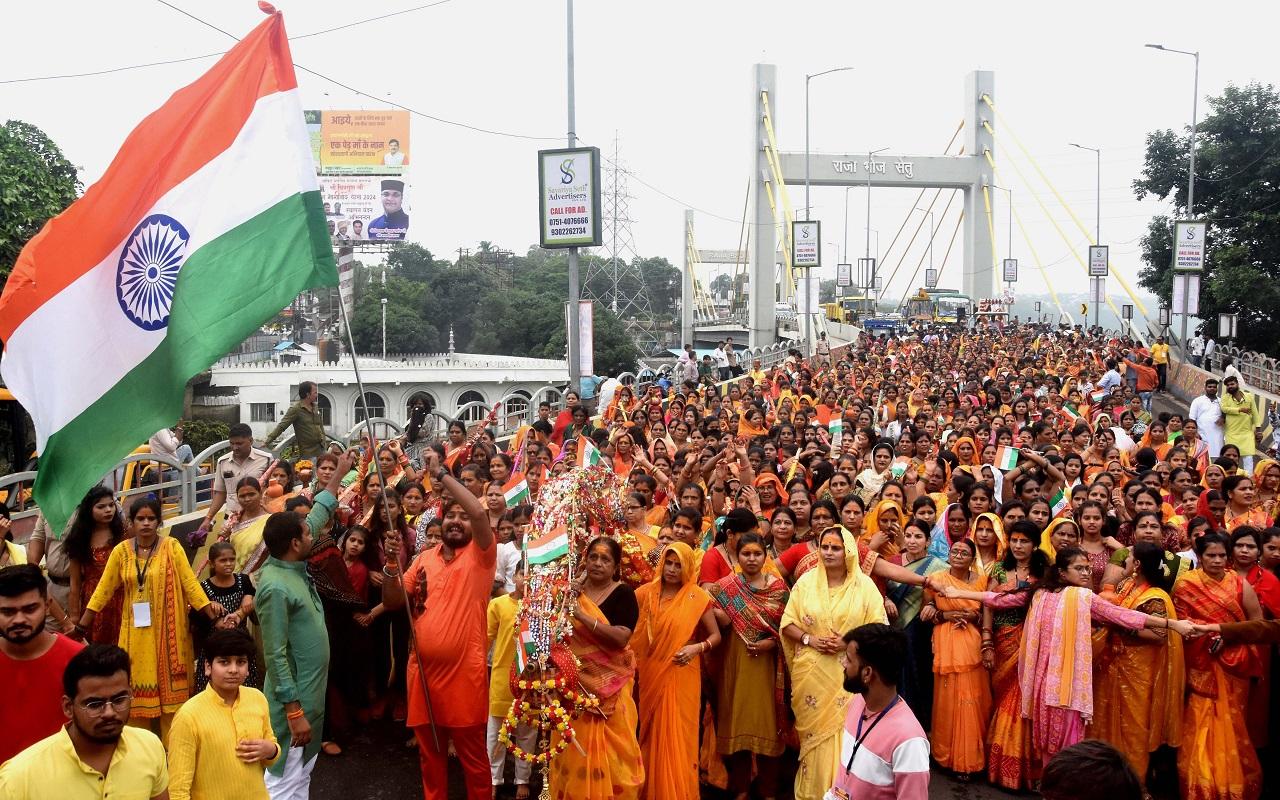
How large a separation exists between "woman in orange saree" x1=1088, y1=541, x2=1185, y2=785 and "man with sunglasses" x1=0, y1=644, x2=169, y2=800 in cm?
408

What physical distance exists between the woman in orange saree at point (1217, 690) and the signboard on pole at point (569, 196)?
938cm

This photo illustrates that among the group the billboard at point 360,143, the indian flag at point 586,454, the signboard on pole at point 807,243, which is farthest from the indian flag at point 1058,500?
the billboard at point 360,143

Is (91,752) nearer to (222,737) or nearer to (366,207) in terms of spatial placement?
(222,737)

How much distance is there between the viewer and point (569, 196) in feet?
45.0

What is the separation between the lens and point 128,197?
14.1 ft

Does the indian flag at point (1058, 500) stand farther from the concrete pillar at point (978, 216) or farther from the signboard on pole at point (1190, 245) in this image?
the concrete pillar at point (978, 216)

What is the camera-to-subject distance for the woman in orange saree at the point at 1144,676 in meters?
5.05

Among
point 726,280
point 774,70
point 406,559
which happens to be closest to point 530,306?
point 774,70

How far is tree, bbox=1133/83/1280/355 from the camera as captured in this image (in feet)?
78.9

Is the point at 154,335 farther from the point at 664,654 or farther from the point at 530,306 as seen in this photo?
the point at 530,306

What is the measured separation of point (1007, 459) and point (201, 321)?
663 cm

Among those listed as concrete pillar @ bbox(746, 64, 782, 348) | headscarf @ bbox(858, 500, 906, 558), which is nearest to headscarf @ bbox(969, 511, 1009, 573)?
headscarf @ bbox(858, 500, 906, 558)

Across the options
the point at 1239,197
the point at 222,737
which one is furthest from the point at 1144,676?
the point at 1239,197

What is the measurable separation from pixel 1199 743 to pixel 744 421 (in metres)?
7.60
